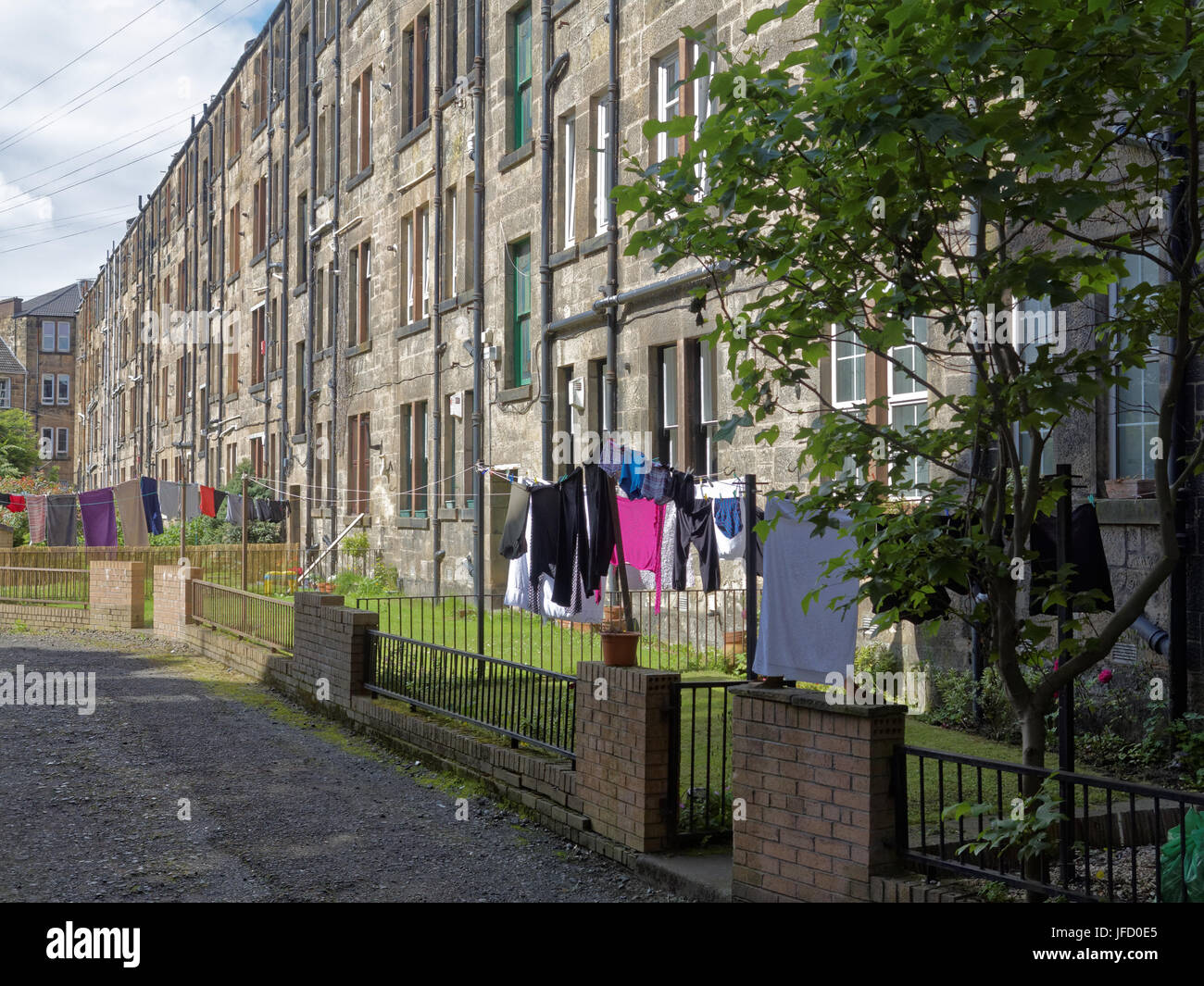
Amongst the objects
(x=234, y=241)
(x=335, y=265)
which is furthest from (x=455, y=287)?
(x=234, y=241)

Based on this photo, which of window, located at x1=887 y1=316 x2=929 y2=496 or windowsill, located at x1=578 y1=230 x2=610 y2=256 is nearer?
window, located at x1=887 y1=316 x2=929 y2=496

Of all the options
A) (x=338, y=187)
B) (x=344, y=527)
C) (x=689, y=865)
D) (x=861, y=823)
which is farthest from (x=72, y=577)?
(x=861, y=823)

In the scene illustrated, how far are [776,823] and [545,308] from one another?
43.6 ft

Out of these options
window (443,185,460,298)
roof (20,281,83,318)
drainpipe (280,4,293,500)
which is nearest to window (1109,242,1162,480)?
window (443,185,460,298)

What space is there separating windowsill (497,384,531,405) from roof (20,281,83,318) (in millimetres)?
67958

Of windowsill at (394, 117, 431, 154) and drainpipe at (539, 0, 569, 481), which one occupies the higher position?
windowsill at (394, 117, 431, 154)

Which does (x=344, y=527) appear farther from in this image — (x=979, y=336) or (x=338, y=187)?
(x=979, y=336)

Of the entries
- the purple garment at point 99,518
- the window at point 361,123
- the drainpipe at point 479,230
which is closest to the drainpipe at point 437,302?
the drainpipe at point 479,230

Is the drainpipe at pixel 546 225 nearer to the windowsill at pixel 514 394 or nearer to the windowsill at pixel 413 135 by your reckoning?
the windowsill at pixel 514 394

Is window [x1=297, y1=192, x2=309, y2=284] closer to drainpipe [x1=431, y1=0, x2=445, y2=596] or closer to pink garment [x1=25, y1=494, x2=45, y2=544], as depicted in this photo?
pink garment [x1=25, y1=494, x2=45, y2=544]

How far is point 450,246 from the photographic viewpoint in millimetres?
22141

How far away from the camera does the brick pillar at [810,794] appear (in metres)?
5.41

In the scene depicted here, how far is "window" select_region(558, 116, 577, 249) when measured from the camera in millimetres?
18219
